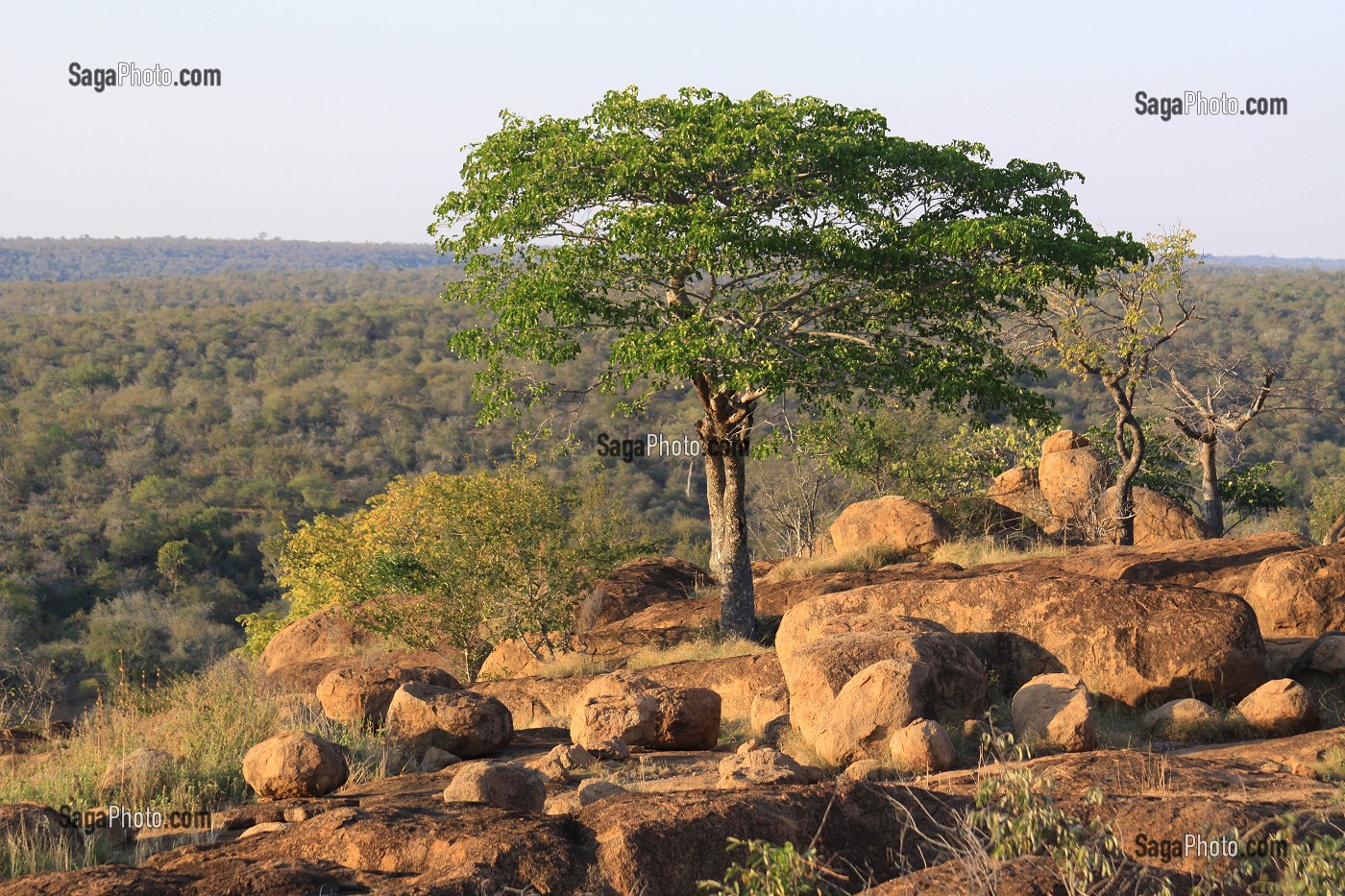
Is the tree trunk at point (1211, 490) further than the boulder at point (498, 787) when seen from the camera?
Yes

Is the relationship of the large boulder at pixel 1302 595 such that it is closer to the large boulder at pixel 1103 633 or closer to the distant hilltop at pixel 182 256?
the large boulder at pixel 1103 633

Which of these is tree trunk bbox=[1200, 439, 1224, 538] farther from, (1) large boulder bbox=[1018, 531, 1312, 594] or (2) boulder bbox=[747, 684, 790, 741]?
(2) boulder bbox=[747, 684, 790, 741]

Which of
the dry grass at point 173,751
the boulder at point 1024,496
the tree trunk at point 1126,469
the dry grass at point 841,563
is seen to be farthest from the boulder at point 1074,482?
the dry grass at point 173,751

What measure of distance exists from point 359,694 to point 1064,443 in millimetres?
15771

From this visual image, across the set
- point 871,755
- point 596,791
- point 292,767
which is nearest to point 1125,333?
point 871,755

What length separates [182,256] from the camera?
14162cm

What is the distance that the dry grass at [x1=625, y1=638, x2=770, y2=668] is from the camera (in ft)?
44.3

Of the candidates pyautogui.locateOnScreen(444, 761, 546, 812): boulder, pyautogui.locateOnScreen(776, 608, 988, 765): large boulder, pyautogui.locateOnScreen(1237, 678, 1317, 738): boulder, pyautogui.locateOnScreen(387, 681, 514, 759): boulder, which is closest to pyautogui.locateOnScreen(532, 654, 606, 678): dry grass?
pyautogui.locateOnScreen(387, 681, 514, 759): boulder

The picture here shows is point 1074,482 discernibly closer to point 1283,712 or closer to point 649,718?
point 1283,712

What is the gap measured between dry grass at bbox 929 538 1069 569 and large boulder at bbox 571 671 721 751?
708 cm

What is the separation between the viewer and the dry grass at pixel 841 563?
18.4 m

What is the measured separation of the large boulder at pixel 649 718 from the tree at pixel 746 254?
4.02 meters

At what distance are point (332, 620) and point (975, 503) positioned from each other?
11.5 metres

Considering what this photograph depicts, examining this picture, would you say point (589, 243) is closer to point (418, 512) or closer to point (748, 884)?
point (418, 512)
